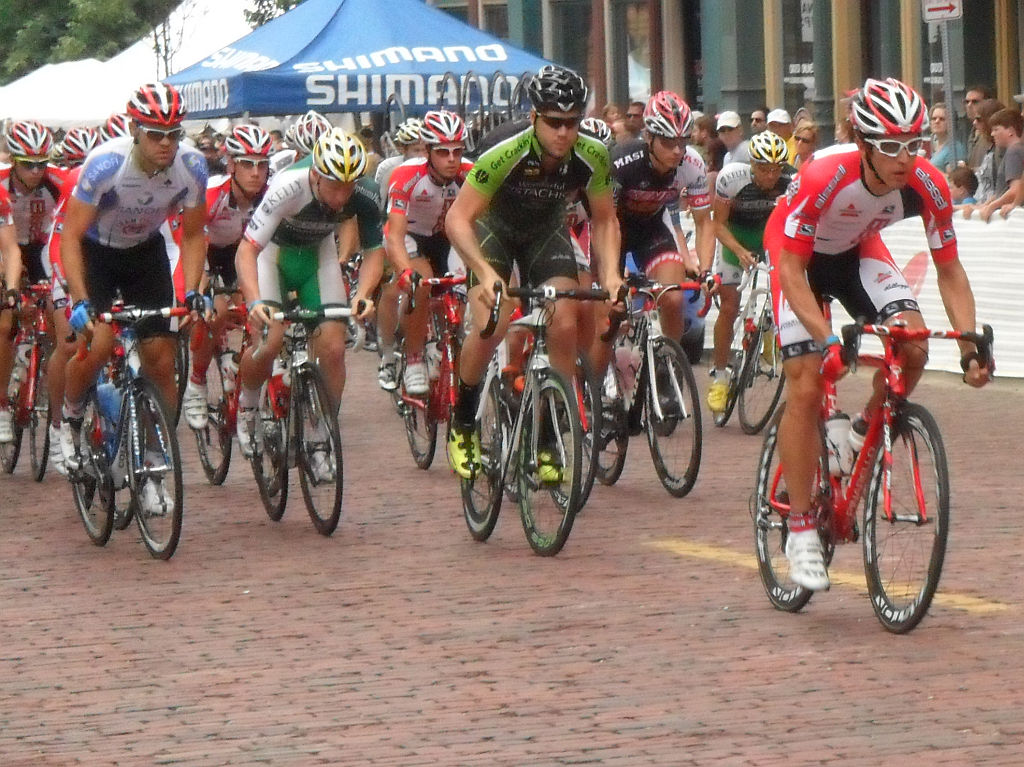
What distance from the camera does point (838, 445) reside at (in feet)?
24.4

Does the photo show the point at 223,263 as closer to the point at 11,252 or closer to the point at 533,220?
the point at 11,252

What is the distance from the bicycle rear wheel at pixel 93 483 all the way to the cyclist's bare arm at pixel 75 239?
0.62 m

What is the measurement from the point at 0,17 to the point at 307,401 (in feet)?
223

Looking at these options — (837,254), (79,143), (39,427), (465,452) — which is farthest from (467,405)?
(79,143)

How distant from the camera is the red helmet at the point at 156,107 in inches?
373

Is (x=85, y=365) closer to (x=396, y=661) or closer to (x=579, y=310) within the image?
(x=579, y=310)

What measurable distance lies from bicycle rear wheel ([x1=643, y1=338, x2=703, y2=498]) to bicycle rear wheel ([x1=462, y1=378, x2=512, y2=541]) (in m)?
1.38

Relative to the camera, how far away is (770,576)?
25.8 feet

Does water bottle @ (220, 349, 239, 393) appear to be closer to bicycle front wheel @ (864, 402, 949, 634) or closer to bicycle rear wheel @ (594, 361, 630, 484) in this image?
bicycle rear wheel @ (594, 361, 630, 484)

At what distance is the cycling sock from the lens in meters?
9.70

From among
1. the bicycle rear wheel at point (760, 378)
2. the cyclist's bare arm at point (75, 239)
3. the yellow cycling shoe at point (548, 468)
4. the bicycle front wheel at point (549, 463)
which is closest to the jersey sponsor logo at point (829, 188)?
the bicycle front wheel at point (549, 463)

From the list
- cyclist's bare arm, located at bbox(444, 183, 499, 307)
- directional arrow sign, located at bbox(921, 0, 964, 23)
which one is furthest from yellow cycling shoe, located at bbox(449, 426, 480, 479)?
directional arrow sign, located at bbox(921, 0, 964, 23)

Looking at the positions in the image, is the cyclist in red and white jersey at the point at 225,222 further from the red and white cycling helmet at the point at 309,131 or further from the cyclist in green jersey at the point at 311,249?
the cyclist in green jersey at the point at 311,249

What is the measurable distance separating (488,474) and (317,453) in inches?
34.1
